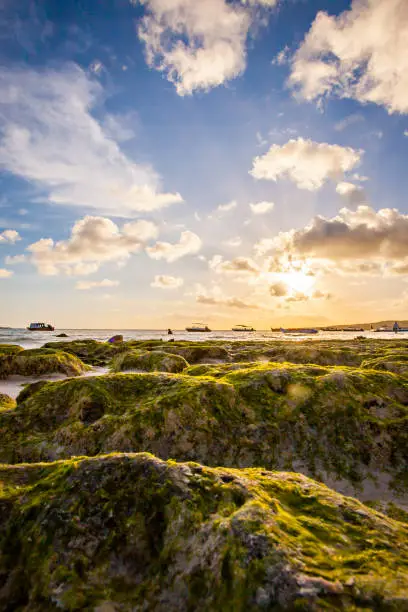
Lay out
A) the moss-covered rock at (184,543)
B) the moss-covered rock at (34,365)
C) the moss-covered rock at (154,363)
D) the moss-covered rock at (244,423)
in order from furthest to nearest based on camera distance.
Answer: the moss-covered rock at (34,365)
the moss-covered rock at (154,363)
the moss-covered rock at (244,423)
the moss-covered rock at (184,543)

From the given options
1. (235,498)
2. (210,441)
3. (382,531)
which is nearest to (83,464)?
(235,498)

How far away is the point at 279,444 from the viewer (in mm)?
6457

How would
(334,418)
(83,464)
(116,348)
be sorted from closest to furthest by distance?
(83,464), (334,418), (116,348)

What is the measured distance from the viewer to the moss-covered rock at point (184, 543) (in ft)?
7.48

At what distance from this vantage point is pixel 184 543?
2816 mm

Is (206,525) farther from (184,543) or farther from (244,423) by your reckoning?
(244,423)

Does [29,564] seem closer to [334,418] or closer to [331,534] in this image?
[331,534]

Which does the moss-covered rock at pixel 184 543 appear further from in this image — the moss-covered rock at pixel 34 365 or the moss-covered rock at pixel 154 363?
the moss-covered rock at pixel 34 365

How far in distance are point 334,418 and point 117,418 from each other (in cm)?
444

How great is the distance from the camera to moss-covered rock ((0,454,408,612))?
7.48 feet

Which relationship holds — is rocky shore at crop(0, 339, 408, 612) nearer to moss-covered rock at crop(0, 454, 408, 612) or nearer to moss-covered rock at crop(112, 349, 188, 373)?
moss-covered rock at crop(0, 454, 408, 612)

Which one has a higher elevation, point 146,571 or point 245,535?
point 245,535

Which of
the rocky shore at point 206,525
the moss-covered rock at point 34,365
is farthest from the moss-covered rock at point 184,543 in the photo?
the moss-covered rock at point 34,365

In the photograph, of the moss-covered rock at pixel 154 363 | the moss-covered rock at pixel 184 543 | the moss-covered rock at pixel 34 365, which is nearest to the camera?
the moss-covered rock at pixel 184 543
